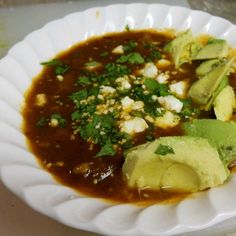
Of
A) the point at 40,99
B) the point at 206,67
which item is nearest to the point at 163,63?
the point at 206,67

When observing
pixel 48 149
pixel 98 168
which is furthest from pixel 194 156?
pixel 48 149

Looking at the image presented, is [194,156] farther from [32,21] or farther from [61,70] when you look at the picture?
[32,21]

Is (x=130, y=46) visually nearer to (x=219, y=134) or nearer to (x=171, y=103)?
(x=171, y=103)

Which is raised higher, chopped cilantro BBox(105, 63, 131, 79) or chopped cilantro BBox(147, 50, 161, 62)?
chopped cilantro BBox(147, 50, 161, 62)

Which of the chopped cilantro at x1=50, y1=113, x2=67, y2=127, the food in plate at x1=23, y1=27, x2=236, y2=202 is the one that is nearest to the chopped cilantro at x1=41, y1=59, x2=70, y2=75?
the food in plate at x1=23, y1=27, x2=236, y2=202

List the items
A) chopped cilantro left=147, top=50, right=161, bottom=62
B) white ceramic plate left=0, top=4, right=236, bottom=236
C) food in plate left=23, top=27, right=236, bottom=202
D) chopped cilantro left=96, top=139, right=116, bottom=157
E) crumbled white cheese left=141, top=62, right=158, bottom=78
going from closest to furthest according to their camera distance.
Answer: white ceramic plate left=0, top=4, right=236, bottom=236 → food in plate left=23, top=27, right=236, bottom=202 → chopped cilantro left=96, top=139, right=116, bottom=157 → crumbled white cheese left=141, top=62, right=158, bottom=78 → chopped cilantro left=147, top=50, right=161, bottom=62

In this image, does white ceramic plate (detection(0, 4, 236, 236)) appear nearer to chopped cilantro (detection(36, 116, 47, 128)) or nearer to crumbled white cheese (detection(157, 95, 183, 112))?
chopped cilantro (detection(36, 116, 47, 128))

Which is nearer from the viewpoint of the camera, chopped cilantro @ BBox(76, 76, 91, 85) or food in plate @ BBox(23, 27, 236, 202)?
food in plate @ BBox(23, 27, 236, 202)

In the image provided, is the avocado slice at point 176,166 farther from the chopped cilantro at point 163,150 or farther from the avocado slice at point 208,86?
the avocado slice at point 208,86
